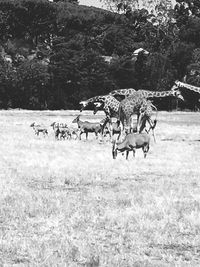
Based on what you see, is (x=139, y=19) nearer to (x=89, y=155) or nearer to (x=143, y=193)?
(x=89, y=155)

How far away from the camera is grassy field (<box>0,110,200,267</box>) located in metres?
7.84

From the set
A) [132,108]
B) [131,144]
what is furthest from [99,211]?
[132,108]

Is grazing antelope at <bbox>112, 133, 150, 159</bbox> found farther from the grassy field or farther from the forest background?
the forest background

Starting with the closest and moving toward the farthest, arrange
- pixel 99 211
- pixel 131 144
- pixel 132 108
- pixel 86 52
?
pixel 99 211 → pixel 131 144 → pixel 132 108 → pixel 86 52

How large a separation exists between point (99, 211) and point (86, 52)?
6148 cm

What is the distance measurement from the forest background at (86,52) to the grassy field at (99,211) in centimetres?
4831

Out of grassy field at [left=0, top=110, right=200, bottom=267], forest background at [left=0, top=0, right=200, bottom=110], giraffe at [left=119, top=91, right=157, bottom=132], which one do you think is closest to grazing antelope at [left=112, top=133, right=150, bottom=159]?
grassy field at [left=0, top=110, right=200, bottom=267]

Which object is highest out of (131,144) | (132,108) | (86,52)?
(86,52)

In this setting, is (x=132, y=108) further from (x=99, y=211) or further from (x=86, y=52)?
(x=86, y=52)

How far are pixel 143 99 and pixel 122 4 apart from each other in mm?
65908

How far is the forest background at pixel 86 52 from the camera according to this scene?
2734 inches

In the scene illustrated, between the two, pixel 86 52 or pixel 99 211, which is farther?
pixel 86 52

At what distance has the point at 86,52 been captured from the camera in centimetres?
7094

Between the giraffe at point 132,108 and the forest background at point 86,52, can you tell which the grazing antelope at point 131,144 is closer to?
the giraffe at point 132,108
